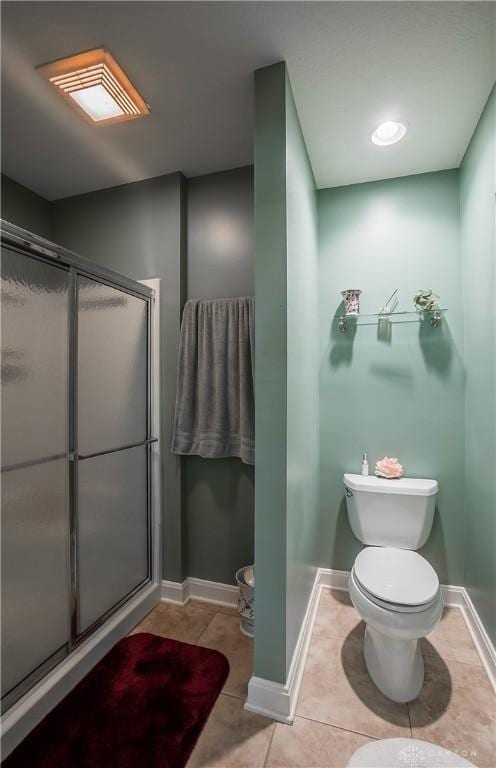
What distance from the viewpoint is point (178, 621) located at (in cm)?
188

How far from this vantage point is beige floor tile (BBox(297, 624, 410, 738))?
1.28 m

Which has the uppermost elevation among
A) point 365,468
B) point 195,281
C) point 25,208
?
point 25,208

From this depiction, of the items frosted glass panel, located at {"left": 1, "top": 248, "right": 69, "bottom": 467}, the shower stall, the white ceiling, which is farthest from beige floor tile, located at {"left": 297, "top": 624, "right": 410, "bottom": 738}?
the white ceiling

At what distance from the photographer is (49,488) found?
4.63 ft

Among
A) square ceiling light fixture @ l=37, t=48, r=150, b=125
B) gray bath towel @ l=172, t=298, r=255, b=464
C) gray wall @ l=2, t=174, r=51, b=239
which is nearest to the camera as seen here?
square ceiling light fixture @ l=37, t=48, r=150, b=125

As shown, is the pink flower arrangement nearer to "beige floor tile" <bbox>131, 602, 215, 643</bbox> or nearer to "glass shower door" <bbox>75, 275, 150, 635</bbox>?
"beige floor tile" <bbox>131, 602, 215, 643</bbox>

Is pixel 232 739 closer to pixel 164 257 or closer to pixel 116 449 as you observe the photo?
pixel 116 449

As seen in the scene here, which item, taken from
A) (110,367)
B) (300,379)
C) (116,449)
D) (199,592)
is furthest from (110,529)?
(300,379)

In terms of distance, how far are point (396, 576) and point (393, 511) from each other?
44 cm

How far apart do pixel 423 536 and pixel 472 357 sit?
0.98 metres

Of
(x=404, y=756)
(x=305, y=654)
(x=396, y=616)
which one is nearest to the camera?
(x=404, y=756)

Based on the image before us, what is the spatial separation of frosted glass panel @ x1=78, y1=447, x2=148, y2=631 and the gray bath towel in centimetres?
31

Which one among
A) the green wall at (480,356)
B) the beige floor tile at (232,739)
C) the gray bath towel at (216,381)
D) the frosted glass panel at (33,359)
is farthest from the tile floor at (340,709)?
the frosted glass panel at (33,359)

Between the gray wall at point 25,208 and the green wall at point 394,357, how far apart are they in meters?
1.86
